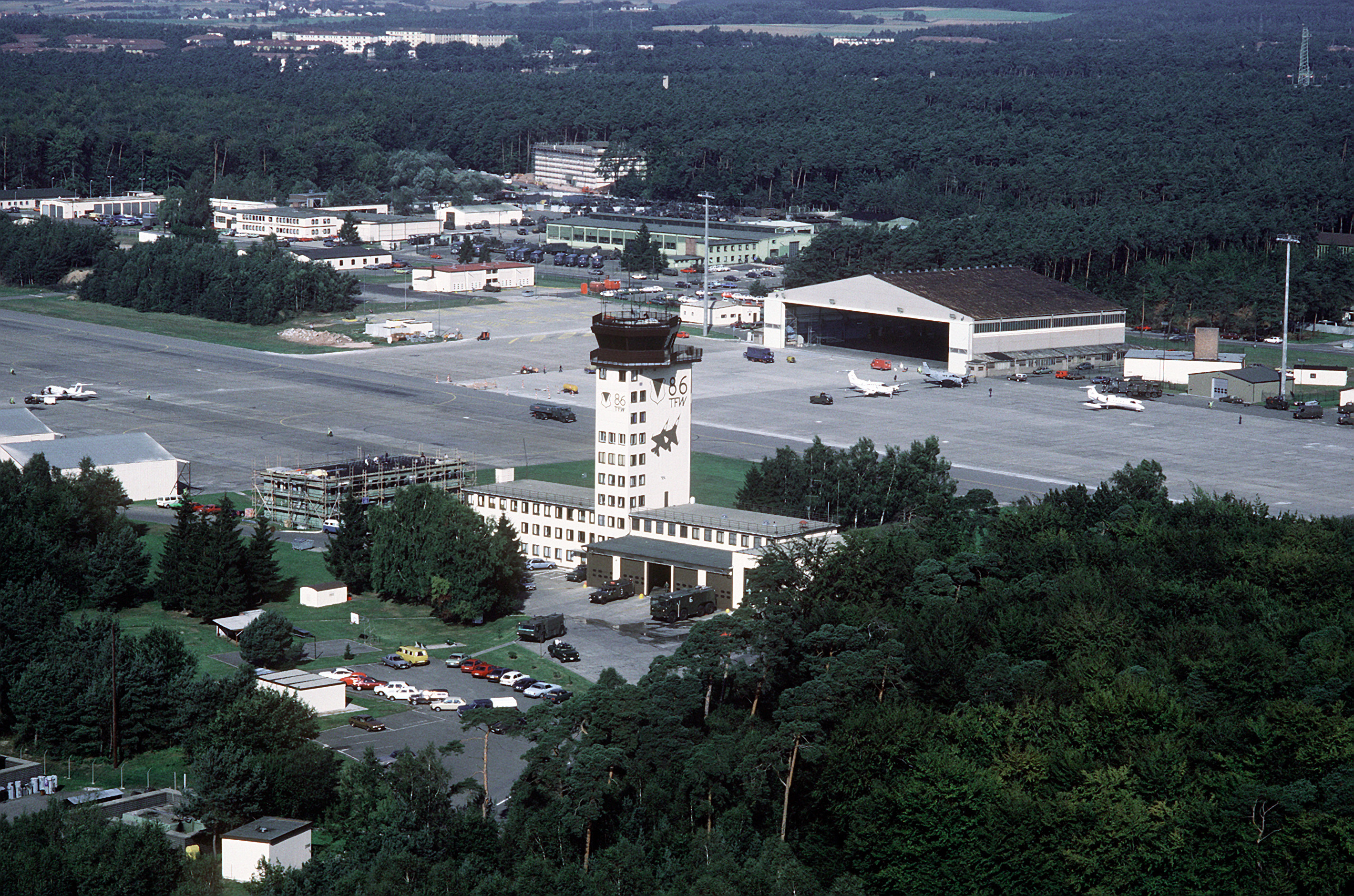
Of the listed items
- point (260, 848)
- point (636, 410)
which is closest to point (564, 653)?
point (636, 410)

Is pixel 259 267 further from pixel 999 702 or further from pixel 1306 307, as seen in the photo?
pixel 999 702

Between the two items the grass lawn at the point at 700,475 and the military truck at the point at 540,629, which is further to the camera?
the grass lawn at the point at 700,475

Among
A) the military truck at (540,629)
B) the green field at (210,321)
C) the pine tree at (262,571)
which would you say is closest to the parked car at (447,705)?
the military truck at (540,629)

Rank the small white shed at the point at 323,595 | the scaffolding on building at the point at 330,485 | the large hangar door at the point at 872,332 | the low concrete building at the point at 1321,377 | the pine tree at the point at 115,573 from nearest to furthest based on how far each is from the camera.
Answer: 1. the pine tree at the point at 115,573
2. the small white shed at the point at 323,595
3. the scaffolding on building at the point at 330,485
4. the low concrete building at the point at 1321,377
5. the large hangar door at the point at 872,332

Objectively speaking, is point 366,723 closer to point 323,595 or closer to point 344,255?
point 323,595

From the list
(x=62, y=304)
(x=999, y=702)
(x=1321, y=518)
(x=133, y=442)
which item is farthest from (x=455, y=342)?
(x=999, y=702)

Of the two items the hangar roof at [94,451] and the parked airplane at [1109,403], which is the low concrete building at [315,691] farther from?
the parked airplane at [1109,403]
